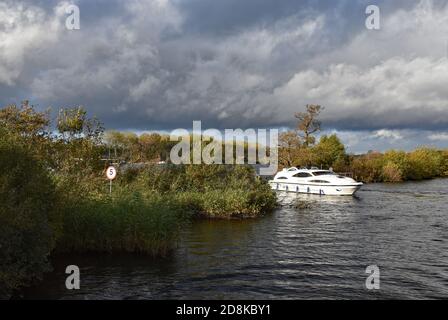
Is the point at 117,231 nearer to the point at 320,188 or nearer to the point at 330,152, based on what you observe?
the point at 320,188

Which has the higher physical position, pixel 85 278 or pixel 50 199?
pixel 50 199

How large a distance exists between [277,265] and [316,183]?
96.0ft

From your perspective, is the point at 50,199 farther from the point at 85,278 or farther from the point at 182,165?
the point at 182,165

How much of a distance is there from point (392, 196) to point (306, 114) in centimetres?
2500

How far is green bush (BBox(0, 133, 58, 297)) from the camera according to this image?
10.1 meters

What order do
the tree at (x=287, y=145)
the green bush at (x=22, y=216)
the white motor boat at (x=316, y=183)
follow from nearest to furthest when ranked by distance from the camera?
the green bush at (x=22, y=216) → the white motor boat at (x=316, y=183) → the tree at (x=287, y=145)

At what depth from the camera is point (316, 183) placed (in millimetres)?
43875

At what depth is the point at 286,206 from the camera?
32.6 meters

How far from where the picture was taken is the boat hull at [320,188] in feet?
136

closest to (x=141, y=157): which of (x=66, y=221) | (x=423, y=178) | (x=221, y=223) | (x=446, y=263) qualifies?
(x=221, y=223)
